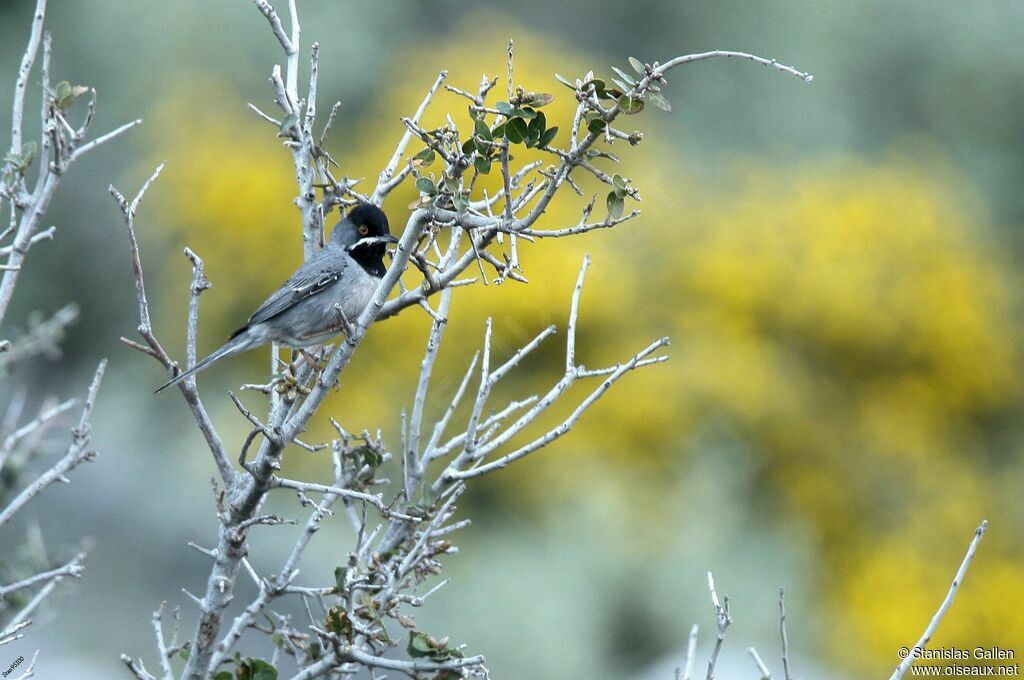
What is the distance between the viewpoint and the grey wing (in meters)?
4.48

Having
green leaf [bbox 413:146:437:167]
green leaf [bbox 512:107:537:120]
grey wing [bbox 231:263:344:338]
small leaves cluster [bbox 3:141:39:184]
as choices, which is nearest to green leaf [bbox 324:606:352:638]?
green leaf [bbox 413:146:437:167]

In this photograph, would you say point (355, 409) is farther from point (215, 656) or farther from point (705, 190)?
point (215, 656)

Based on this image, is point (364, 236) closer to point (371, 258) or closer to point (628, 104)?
point (371, 258)

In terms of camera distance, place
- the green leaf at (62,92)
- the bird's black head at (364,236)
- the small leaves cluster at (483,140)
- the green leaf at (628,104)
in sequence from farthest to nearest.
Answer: the bird's black head at (364,236)
the green leaf at (62,92)
the small leaves cluster at (483,140)
the green leaf at (628,104)

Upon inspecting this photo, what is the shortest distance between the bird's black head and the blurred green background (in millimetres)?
2425

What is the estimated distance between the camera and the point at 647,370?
8742 mm

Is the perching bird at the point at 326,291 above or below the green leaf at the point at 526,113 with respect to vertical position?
above

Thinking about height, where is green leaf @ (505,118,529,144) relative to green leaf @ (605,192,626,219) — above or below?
above

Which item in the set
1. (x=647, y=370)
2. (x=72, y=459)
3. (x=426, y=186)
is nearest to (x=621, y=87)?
(x=426, y=186)

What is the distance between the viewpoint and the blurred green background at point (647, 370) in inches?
294

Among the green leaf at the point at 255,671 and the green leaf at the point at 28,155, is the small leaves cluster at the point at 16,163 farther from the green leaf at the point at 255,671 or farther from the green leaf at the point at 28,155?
the green leaf at the point at 255,671

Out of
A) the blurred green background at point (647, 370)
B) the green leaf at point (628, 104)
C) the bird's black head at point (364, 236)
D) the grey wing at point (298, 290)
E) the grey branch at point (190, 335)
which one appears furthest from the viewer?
the blurred green background at point (647, 370)

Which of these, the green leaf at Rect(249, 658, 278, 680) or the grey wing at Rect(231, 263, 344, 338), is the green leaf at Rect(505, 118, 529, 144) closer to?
the green leaf at Rect(249, 658, 278, 680)

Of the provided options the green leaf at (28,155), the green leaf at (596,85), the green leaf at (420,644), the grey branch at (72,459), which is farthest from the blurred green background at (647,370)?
the green leaf at (596,85)
